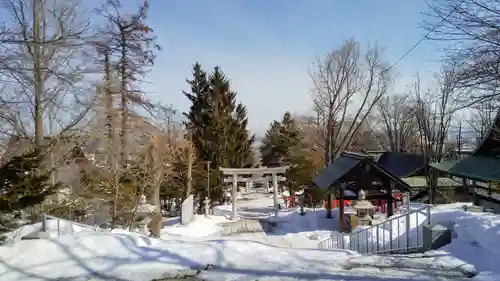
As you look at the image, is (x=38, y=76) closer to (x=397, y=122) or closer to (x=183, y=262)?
(x=183, y=262)

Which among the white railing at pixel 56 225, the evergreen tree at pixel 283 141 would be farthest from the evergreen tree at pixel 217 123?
the white railing at pixel 56 225

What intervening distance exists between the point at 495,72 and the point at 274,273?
3.62 meters

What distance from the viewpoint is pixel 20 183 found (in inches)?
200

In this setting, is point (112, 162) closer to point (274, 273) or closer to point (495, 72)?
point (274, 273)

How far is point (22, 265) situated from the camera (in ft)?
15.5

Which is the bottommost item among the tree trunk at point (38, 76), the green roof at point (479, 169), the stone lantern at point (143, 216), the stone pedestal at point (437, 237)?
the stone lantern at point (143, 216)

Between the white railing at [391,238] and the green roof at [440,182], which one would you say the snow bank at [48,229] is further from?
the green roof at [440,182]

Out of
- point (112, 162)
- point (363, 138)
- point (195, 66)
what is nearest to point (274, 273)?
point (112, 162)

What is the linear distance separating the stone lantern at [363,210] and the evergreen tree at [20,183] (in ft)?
39.7

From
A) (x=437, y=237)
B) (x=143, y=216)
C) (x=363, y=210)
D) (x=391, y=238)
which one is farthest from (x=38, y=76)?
(x=363, y=210)

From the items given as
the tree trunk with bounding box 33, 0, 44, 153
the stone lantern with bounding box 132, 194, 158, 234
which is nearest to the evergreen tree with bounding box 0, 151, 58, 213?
the tree trunk with bounding box 33, 0, 44, 153

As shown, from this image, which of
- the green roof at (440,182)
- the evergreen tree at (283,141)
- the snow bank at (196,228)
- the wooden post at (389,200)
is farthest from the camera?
the evergreen tree at (283,141)

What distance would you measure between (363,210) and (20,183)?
42.0ft

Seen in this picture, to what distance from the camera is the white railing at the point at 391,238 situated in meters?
7.90
